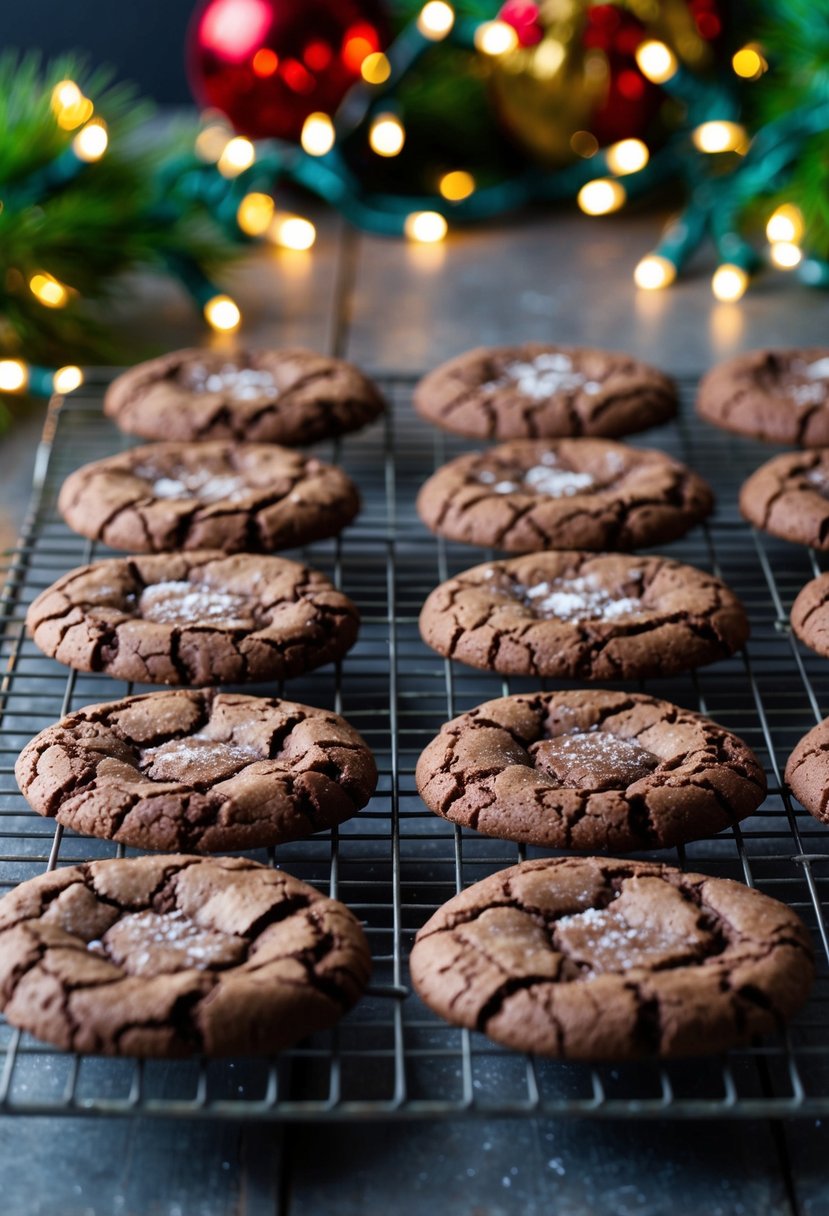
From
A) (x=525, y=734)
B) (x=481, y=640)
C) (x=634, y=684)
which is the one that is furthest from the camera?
(x=634, y=684)

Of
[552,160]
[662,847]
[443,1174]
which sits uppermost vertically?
[552,160]

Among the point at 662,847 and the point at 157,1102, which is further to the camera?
the point at 662,847

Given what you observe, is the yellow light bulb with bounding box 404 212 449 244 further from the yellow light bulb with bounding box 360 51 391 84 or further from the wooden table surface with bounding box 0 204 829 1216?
the wooden table surface with bounding box 0 204 829 1216

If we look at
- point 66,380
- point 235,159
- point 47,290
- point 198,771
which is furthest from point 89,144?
point 198,771

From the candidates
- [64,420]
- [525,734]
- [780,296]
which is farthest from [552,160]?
[525,734]

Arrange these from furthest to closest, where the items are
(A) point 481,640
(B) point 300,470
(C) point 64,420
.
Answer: (C) point 64,420 → (B) point 300,470 → (A) point 481,640

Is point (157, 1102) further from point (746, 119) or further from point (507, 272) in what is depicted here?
point (746, 119)

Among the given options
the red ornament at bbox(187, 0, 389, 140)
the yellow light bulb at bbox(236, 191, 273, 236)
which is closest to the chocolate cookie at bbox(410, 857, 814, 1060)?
the yellow light bulb at bbox(236, 191, 273, 236)
